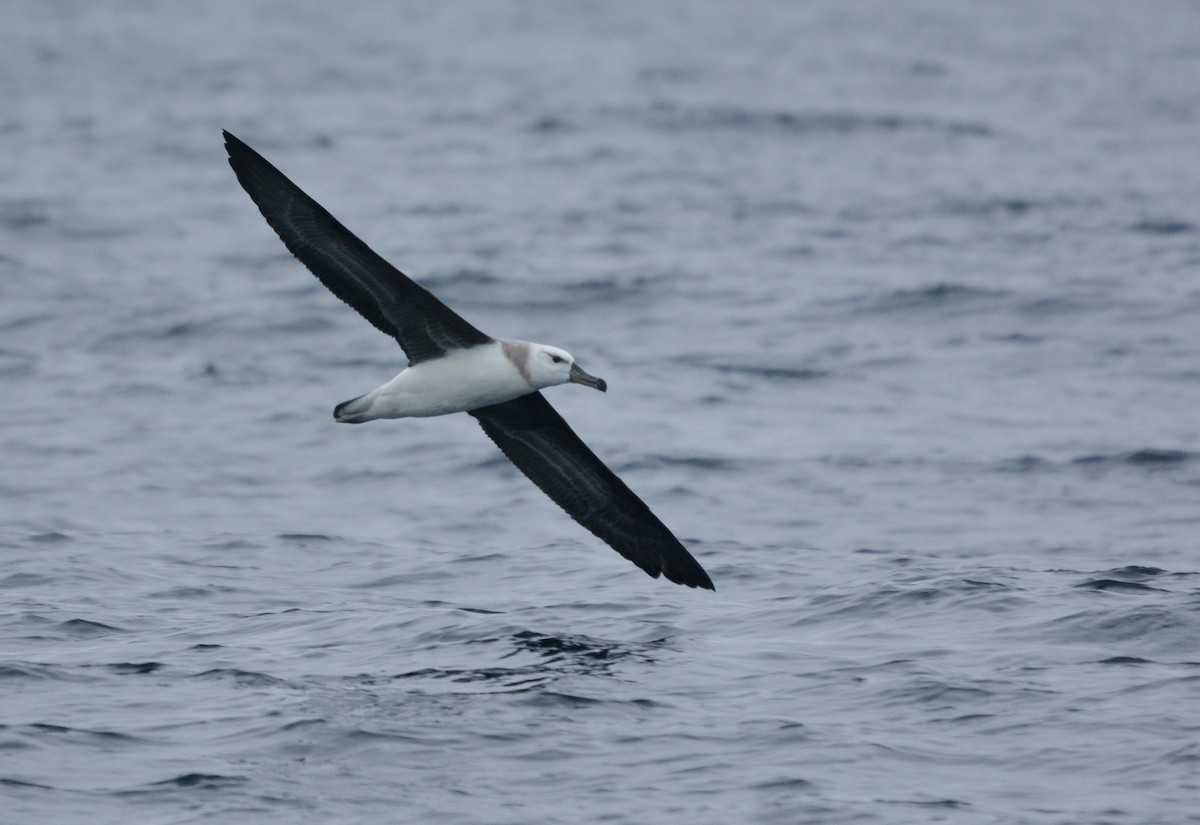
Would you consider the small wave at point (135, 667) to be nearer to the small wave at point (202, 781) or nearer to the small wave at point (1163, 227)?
the small wave at point (202, 781)

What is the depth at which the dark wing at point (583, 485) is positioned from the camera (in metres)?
11.7

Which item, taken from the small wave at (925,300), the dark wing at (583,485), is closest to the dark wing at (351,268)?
the dark wing at (583,485)

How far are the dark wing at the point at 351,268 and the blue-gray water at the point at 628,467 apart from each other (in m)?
1.82

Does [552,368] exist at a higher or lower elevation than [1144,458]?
higher

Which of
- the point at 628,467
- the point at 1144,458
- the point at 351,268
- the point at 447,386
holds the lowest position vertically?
the point at 1144,458

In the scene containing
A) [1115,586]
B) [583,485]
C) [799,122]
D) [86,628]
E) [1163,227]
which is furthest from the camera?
[799,122]

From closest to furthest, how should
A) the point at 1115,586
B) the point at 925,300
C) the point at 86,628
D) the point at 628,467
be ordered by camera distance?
the point at 86,628, the point at 1115,586, the point at 628,467, the point at 925,300

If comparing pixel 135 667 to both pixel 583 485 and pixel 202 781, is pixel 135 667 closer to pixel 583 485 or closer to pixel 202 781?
pixel 202 781

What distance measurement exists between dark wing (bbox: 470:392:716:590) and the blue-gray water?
1.12 ft

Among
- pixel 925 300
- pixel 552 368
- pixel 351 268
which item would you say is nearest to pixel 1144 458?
pixel 925 300

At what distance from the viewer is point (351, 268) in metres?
10.6

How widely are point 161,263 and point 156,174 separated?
6.94 metres

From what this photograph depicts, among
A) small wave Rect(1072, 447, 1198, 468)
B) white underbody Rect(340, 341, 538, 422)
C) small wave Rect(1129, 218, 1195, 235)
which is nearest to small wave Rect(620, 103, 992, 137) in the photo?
small wave Rect(1129, 218, 1195, 235)

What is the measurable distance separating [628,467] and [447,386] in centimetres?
538
